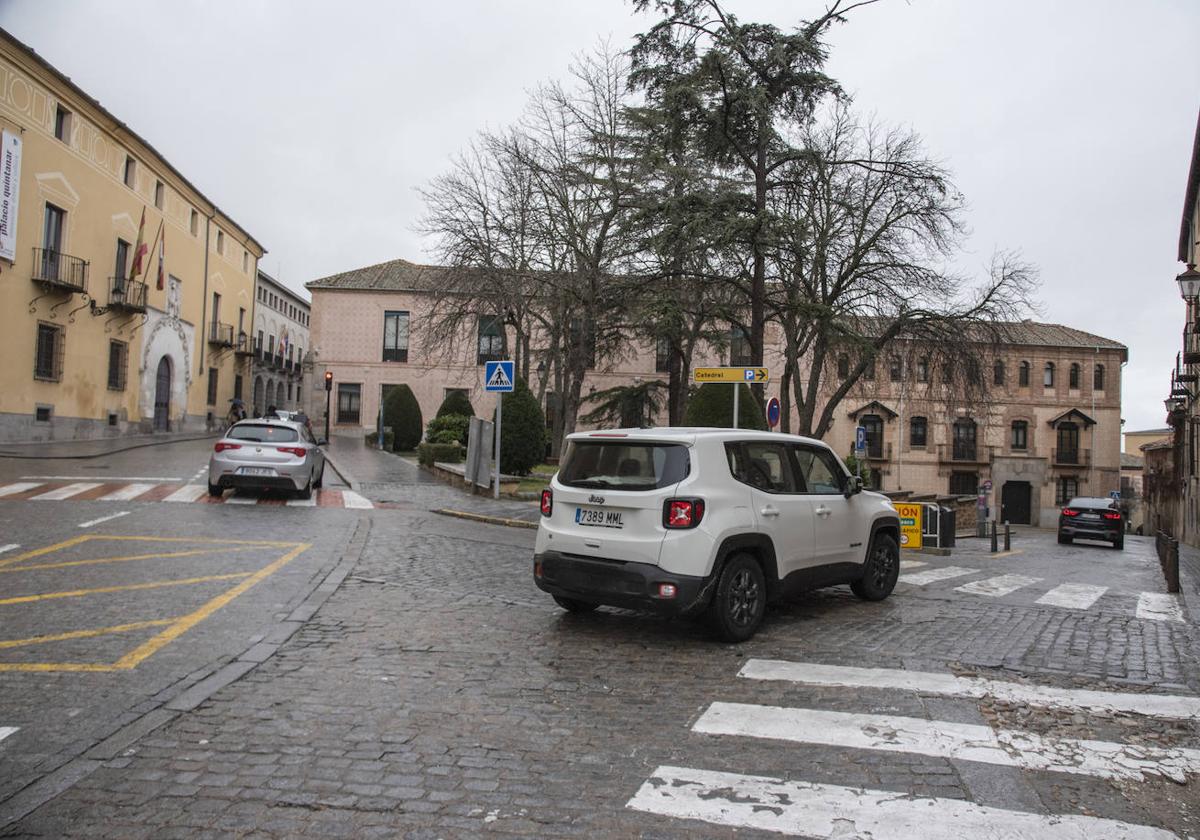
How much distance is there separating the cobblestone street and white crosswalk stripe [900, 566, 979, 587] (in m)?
2.96

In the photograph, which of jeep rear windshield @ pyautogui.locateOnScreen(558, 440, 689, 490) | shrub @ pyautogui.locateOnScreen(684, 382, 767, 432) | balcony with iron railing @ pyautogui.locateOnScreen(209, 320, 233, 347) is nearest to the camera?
jeep rear windshield @ pyautogui.locateOnScreen(558, 440, 689, 490)

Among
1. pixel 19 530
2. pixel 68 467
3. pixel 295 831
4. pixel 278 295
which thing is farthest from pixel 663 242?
pixel 278 295

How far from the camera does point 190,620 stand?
655 centimetres

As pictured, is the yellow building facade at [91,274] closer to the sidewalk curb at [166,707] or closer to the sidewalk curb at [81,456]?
the sidewalk curb at [81,456]

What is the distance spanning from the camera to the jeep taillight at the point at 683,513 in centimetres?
619

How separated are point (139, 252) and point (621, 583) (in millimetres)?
34139

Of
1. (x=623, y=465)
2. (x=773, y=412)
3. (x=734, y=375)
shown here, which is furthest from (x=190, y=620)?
(x=773, y=412)

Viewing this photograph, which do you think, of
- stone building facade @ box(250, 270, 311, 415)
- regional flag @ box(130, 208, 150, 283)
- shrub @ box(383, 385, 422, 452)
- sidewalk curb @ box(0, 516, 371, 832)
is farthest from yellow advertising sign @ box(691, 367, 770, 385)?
stone building facade @ box(250, 270, 311, 415)

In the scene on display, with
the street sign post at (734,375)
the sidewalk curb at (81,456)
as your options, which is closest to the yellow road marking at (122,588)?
the street sign post at (734,375)

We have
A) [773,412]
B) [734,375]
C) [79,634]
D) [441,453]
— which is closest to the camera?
[79,634]

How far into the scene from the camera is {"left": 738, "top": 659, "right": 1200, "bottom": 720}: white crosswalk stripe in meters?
5.15

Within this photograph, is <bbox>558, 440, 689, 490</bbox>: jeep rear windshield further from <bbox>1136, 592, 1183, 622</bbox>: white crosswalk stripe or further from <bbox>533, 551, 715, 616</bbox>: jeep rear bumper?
<bbox>1136, 592, 1183, 622</bbox>: white crosswalk stripe

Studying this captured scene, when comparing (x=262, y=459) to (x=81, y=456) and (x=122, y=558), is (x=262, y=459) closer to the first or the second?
(x=122, y=558)

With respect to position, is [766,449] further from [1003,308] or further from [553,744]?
[1003,308]
